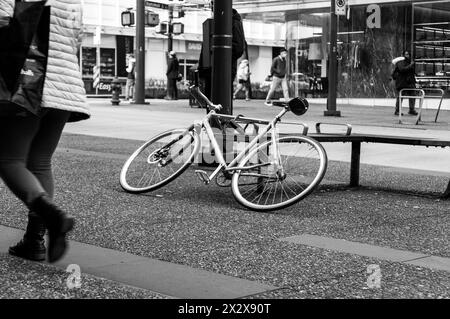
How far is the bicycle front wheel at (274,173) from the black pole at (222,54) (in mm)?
2063

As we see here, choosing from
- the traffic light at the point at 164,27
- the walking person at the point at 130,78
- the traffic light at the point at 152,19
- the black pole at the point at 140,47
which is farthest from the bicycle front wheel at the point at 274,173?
the traffic light at the point at 164,27

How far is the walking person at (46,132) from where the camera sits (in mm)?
3764

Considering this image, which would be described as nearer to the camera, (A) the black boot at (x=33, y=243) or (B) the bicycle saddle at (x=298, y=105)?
(A) the black boot at (x=33, y=243)

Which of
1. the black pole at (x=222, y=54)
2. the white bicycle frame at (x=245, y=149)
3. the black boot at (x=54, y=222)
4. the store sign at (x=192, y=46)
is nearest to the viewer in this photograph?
the black boot at (x=54, y=222)

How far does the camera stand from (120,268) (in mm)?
4129

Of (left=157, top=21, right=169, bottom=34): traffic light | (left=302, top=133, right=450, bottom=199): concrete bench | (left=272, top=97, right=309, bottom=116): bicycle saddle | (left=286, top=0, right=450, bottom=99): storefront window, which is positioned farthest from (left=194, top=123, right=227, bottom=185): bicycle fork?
(left=157, top=21, right=169, bottom=34): traffic light

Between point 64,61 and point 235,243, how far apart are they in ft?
5.34

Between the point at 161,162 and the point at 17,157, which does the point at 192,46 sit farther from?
the point at 17,157

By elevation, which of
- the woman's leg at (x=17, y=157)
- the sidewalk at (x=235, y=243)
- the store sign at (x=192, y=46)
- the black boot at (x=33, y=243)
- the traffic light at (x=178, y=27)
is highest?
the traffic light at (x=178, y=27)

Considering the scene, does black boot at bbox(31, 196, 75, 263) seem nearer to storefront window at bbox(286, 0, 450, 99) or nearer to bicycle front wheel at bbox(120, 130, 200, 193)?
bicycle front wheel at bbox(120, 130, 200, 193)

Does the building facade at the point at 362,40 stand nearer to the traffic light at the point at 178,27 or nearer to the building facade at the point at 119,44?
the traffic light at the point at 178,27

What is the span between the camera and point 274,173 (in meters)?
6.20
